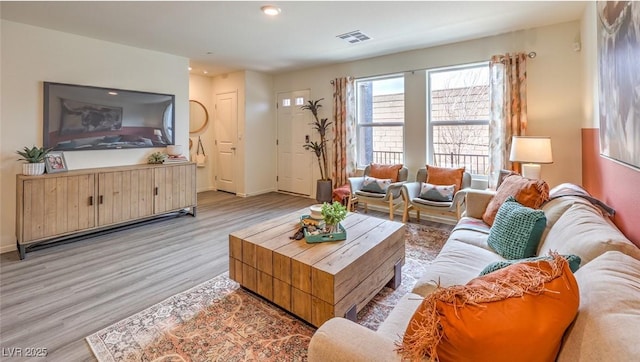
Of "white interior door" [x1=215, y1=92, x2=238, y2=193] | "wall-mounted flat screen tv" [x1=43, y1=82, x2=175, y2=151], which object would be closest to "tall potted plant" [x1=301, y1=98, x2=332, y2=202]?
"white interior door" [x1=215, y1=92, x2=238, y2=193]

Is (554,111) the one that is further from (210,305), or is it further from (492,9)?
(210,305)

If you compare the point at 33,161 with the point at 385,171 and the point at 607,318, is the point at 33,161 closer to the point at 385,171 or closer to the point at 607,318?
the point at 385,171

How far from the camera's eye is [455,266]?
180 centimetres

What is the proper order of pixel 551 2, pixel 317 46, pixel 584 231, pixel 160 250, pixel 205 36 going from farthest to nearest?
pixel 317 46 → pixel 205 36 → pixel 160 250 → pixel 551 2 → pixel 584 231

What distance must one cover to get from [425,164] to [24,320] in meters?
4.54

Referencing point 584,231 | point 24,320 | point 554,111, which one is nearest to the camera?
point 584,231

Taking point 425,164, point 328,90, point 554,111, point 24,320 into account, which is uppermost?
point 328,90

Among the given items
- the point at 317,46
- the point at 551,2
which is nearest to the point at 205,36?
the point at 317,46

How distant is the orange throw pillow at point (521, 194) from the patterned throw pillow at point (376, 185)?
68.6 inches

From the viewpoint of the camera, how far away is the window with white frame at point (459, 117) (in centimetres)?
410

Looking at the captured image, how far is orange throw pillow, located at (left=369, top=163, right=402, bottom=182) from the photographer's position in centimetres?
452

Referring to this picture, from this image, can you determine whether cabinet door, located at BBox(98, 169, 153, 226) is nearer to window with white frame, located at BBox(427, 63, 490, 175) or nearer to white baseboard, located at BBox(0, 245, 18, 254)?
white baseboard, located at BBox(0, 245, 18, 254)

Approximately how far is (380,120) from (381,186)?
4.23 ft

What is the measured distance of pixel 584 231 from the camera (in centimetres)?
143
